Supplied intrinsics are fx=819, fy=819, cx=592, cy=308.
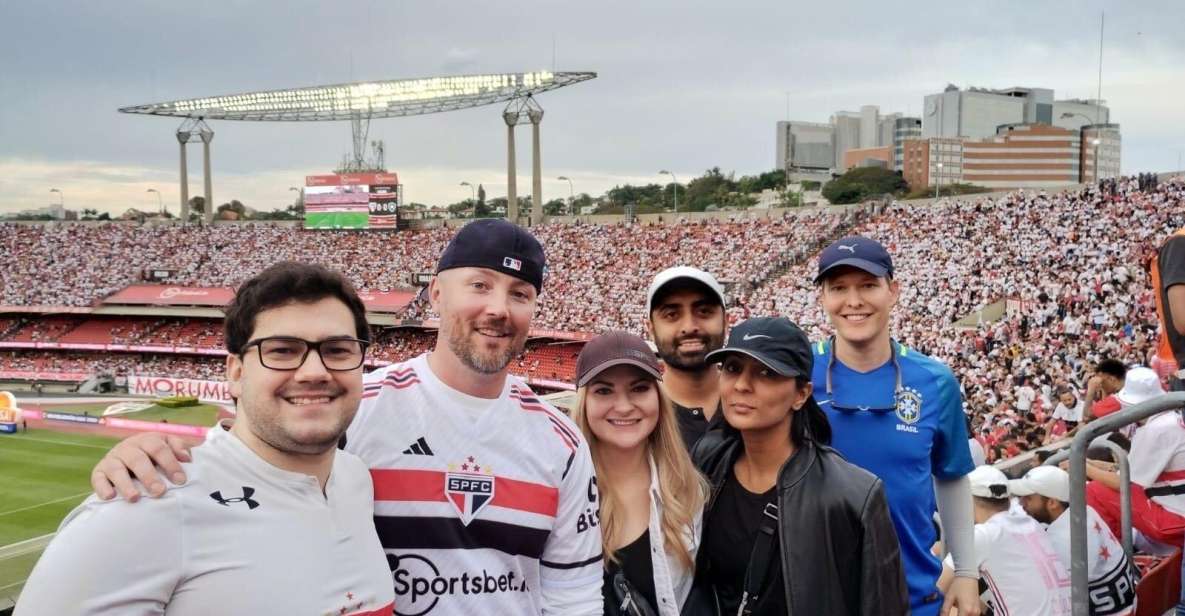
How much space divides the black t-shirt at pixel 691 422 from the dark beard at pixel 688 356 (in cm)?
19

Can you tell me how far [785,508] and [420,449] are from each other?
1.23 m

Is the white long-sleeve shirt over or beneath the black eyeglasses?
beneath

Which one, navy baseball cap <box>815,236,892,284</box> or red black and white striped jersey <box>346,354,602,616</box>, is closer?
red black and white striped jersey <box>346,354,602,616</box>

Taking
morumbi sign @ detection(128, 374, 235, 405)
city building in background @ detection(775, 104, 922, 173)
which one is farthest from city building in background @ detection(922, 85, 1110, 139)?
morumbi sign @ detection(128, 374, 235, 405)

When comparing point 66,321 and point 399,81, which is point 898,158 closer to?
point 399,81

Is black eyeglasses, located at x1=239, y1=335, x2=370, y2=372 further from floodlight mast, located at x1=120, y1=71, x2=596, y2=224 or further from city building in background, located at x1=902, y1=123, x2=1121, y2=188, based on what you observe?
city building in background, located at x1=902, y1=123, x2=1121, y2=188

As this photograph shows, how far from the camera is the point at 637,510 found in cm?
298

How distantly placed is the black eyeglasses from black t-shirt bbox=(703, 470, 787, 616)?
1.46 meters

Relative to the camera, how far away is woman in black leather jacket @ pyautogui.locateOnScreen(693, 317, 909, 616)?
8.85 ft

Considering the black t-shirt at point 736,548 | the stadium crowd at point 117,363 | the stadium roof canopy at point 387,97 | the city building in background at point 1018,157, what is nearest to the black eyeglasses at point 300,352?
the black t-shirt at point 736,548

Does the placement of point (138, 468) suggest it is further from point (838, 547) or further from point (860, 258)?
point (860, 258)

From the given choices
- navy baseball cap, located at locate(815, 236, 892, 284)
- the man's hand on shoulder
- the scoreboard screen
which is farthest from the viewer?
the scoreboard screen

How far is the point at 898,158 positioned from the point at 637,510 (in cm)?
15029

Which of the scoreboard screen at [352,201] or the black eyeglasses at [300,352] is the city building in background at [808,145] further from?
the black eyeglasses at [300,352]
